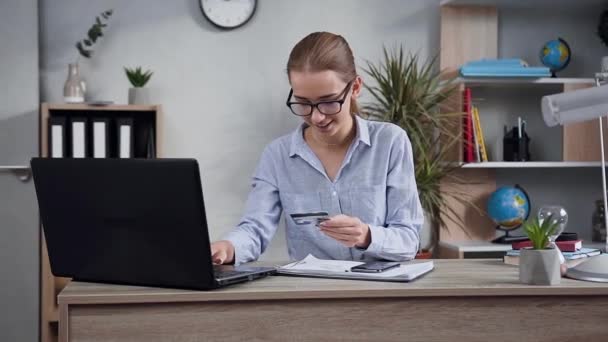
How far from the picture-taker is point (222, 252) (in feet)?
6.39

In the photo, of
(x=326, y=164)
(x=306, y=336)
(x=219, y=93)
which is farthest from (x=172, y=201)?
(x=219, y=93)

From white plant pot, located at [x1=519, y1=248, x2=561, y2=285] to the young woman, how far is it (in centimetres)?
42

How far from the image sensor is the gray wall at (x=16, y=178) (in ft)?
12.0

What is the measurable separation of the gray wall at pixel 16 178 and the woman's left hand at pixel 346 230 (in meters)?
2.20

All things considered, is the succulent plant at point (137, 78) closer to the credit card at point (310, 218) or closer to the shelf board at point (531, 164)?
the shelf board at point (531, 164)

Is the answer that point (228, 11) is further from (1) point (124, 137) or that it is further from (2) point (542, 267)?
(2) point (542, 267)

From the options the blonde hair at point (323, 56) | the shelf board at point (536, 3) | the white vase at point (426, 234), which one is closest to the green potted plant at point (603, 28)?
the shelf board at point (536, 3)

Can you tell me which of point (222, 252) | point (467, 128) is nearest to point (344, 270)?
point (222, 252)

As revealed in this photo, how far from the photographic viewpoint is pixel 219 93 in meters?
4.03

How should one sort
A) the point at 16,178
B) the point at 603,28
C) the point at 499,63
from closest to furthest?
the point at 16,178 → the point at 499,63 → the point at 603,28

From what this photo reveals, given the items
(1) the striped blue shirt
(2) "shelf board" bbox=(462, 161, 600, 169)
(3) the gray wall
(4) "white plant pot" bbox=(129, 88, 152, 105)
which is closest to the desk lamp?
(1) the striped blue shirt

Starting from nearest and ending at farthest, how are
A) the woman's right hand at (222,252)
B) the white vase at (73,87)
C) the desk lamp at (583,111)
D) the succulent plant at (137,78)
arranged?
the desk lamp at (583,111)
the woman's right hand at (222,252)
the white vase at (73,87)
the succulent plant at (137,78)

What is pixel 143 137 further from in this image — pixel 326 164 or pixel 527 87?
pixel 527 87

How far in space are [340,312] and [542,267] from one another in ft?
1.50
